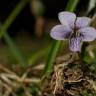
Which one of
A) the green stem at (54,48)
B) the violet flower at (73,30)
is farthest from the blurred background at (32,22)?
the violet flower at (73,30)

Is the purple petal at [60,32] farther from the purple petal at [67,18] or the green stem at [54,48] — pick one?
the green stem at [54,48]

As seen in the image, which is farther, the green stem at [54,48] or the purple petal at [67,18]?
the green stem at [54,48]

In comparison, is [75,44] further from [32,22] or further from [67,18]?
[32,22]

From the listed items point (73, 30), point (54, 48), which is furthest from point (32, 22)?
point (73, 30)

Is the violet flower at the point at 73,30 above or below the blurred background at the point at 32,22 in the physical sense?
above

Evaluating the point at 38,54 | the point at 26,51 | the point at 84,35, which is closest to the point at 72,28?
the point at 84,35

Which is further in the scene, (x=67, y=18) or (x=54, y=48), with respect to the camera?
(x=54, y=48)

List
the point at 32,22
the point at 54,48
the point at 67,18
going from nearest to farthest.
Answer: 1. the point at 67,18
2. the point at 54,48
3. the point at 32,22

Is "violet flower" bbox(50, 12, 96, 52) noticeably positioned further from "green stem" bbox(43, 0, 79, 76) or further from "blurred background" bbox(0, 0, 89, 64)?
"blurred background" bbox(0, 0, 89, 64)
